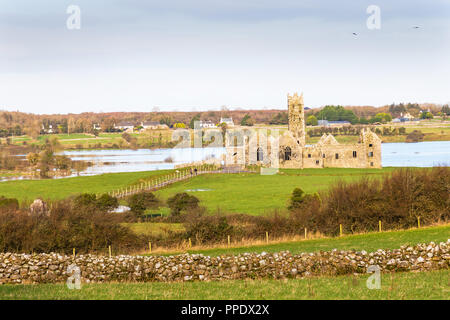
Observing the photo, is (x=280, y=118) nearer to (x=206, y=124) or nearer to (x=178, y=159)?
(x=206, y=124)

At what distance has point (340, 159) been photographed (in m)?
87.1

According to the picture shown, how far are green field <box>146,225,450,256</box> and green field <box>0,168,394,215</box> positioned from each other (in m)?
14.1

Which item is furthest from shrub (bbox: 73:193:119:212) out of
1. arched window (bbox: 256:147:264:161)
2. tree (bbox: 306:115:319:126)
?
tree (bbox: 306:115:319:126)

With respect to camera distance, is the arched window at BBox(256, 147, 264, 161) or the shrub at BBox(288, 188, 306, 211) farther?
the arched window at BBox(256, 147, 264, 161)

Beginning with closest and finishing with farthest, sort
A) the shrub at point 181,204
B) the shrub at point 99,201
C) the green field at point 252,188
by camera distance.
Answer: the shrub at point 99,201 → the shrub at point 181,204 → the green field at point 252,188

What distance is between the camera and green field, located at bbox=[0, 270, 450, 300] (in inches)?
489

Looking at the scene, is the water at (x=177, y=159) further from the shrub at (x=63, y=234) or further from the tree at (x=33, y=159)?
the shrub at (x=63, y=234)

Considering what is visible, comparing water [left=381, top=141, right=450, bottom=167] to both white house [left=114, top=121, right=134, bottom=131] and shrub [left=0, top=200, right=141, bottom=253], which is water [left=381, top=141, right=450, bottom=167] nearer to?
shrub [left=0, top=200, right=141, bottom=253]

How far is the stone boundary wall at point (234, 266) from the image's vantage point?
17.0 metres

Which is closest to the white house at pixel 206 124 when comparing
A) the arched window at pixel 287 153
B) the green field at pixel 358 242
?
the arched window at pixel 287 153

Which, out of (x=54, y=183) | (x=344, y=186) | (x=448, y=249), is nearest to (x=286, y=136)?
(x=54, y=183)

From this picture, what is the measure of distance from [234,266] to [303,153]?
7202 centimetres

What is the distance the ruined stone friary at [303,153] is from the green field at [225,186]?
A: 19.3 feet

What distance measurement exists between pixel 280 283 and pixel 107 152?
142 m
